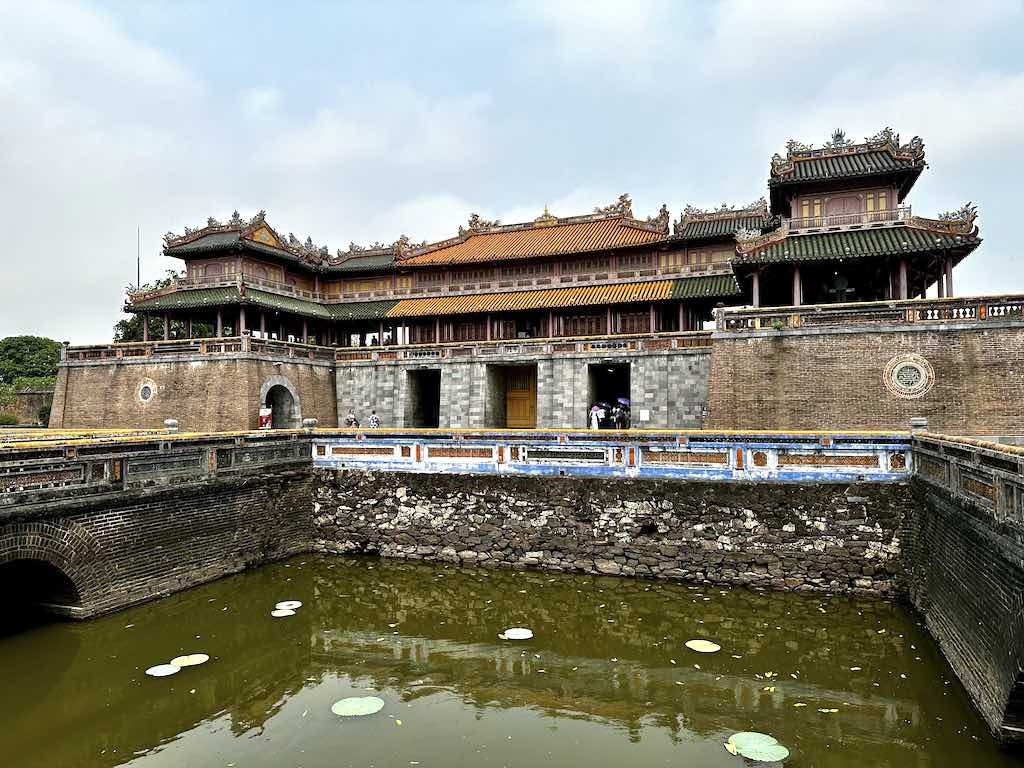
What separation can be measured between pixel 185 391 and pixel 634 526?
823 inches

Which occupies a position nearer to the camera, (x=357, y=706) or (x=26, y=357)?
(x=357, y=706)

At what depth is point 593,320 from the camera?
1164 inches

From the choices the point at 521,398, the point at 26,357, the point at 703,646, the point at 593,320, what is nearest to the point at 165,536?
the point at 703,646

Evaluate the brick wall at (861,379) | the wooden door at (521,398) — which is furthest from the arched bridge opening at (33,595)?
the wooden door at (521,398)

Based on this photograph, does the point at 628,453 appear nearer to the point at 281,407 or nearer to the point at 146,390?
the point at 281,407

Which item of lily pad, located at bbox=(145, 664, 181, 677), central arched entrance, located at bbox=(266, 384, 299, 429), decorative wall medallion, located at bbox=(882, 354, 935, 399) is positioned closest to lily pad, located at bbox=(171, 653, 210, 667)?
lily pad, located at bbox=(145, 664, 181, 677)

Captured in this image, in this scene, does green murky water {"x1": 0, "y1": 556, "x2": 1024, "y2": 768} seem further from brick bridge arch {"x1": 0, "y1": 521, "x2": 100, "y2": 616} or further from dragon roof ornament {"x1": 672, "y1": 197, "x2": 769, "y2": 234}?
dragon roof ornament {"x1": 672, "y1": 197, "x2": 769, "y2": 234}

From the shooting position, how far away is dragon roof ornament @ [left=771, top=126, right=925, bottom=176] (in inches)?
814

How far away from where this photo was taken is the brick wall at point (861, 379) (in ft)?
57.0

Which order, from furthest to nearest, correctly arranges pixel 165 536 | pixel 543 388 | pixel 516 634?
pixel 543 388, pixel 165 536, pixel 516 634

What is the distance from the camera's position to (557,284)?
30.4 metres

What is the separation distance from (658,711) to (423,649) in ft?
13.5

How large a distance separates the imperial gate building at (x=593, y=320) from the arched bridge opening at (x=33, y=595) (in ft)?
46.3

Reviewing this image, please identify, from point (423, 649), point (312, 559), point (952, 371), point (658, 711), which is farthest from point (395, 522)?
point (952, 371)
